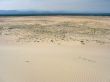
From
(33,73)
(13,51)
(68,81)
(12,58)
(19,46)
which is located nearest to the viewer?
(68,81)

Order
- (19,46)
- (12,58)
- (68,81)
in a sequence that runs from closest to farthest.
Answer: (68,81) < (12,58) < (19,46)

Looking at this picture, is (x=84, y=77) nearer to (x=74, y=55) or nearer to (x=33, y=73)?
(x=33, y=73)

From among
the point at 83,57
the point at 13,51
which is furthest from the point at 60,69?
the point at 13,51

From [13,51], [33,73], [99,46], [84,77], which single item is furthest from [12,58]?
[99,46]

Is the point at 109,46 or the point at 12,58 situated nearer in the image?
the point at 12,58

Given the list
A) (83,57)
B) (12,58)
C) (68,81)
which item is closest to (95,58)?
(83,57)

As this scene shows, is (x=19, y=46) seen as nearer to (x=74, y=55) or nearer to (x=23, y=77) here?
(x=74, y=55)

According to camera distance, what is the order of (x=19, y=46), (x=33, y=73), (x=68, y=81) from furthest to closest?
(x=19, y=46)
(x=33, y=73)
(x=68, y=81)

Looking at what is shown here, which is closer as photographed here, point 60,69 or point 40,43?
point 60,69
